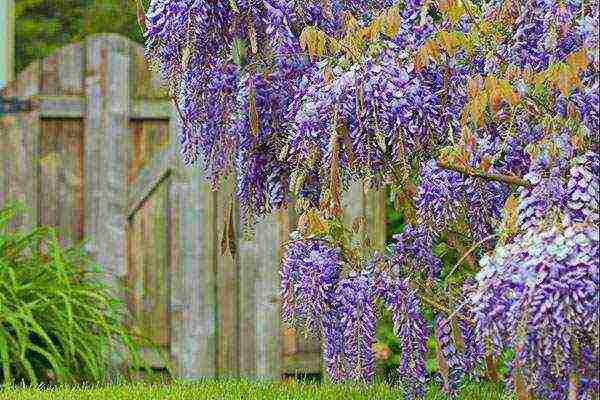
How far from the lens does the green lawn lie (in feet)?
15.3

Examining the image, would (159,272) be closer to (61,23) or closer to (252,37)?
(61,23)

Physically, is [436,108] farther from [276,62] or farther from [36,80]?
[36,80]

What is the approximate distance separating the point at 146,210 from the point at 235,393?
1959 millimetres

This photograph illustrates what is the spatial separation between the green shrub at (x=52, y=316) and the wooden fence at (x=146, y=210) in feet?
0.74

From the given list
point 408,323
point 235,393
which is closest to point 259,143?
point 408,323

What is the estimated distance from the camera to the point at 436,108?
12.9 feet

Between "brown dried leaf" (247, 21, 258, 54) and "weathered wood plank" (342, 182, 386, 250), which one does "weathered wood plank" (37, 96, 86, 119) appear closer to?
"weathered wood plank" (342, 182, 386, 250)

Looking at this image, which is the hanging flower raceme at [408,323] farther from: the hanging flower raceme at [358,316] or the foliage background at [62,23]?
the foliage background at [62,23]

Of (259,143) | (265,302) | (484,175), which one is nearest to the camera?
(484,175)

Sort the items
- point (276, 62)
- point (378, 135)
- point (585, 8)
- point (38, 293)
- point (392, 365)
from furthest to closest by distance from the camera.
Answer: point (392, 365) → point (38, 293) → point (276, 62) → point (378, 135) → point (585, 8)

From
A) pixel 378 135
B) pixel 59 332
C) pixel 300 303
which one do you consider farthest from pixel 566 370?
pixel 59 332

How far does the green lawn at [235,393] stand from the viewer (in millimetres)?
4660

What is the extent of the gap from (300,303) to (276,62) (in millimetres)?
751

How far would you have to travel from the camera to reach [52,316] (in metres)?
6.04
